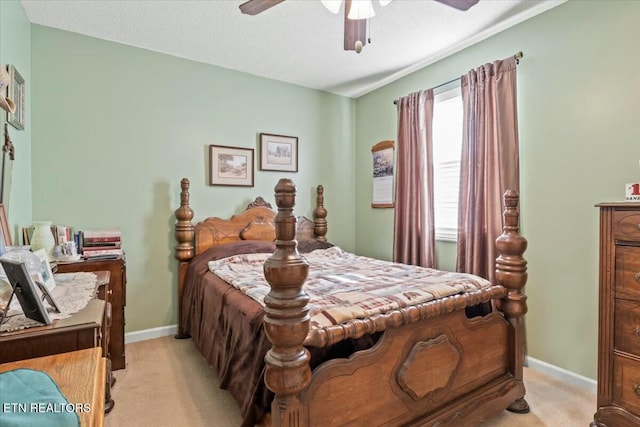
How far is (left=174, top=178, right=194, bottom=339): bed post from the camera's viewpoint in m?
3.01

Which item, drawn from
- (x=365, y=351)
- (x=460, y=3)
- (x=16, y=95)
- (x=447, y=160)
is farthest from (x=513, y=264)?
(x=16, y=95)

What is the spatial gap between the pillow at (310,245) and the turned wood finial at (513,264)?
72.2 inches

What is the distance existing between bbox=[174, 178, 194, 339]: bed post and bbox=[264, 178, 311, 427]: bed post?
82.9 inches

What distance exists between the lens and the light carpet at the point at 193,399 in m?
1.82

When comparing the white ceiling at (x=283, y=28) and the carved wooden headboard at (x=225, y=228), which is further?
the carved wooden headboard at (x=225, y=228)

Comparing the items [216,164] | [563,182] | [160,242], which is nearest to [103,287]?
[160,242]

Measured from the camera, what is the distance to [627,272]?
1607mm

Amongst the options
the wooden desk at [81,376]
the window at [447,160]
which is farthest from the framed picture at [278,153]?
the wooden desk at [81,376]

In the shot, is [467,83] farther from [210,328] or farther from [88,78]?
[88,78]

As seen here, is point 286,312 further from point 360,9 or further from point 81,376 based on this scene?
point 360,9

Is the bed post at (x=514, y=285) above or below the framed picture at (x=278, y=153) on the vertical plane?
below

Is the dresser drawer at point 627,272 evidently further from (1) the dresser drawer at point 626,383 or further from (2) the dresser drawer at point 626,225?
(1) the dresser drawer at point 626,383

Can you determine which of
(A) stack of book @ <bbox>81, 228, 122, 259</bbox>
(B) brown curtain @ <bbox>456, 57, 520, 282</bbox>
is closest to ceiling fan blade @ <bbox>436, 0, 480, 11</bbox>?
(B) brown curtain @ <bbox>456, 57, 520, 282</bbox>

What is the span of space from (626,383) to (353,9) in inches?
92.7
